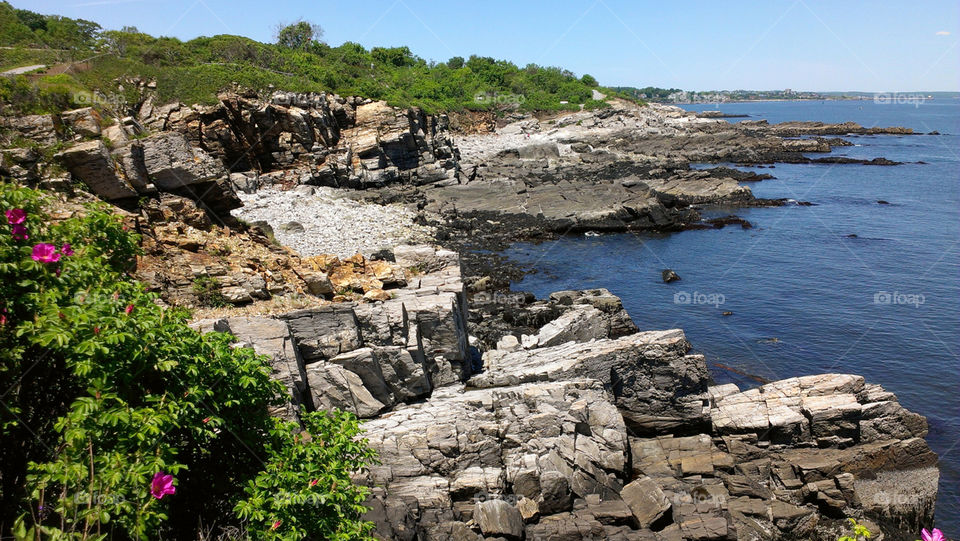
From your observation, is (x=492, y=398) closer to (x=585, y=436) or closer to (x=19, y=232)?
(x=585, y=436)

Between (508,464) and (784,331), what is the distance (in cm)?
1991

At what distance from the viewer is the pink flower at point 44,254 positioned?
6.50 meters

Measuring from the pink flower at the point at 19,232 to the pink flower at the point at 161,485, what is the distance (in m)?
3.23

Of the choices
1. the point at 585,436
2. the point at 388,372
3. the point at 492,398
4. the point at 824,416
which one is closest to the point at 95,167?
the point at 388,372

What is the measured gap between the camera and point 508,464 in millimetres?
14289

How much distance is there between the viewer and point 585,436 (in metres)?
15.4

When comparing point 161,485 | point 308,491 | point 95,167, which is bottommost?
point 308,491

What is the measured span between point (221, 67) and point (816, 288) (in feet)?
158

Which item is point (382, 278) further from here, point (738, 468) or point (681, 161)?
point (681, 161)

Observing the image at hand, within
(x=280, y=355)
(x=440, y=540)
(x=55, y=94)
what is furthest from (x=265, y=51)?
(x=440, y=540)

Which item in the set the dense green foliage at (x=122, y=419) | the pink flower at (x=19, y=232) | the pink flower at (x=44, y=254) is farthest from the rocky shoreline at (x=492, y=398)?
the pink flower at (x=19, y=232)

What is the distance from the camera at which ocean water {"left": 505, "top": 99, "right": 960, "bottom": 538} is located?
2378cm

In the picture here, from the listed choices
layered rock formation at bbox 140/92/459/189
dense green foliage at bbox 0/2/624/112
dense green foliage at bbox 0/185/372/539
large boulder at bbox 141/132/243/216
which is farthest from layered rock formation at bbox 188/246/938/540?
layered rock formation at bbox 140/92/459/189

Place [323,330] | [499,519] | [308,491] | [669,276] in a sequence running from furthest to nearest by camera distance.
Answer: [669,276]
[323,330]
[499,519]
[308,491]
